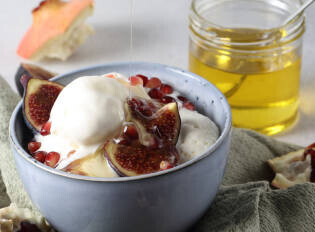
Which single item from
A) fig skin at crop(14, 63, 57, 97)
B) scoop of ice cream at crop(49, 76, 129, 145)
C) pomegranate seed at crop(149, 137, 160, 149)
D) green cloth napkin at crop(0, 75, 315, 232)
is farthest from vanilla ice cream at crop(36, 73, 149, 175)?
fig skin at crop(14, 63, 57, 97)

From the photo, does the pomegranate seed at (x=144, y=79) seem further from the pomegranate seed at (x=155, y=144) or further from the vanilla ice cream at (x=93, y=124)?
the pomegranate seed at (x=155, y=144)

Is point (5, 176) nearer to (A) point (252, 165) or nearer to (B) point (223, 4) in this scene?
(A) point (252, 165)

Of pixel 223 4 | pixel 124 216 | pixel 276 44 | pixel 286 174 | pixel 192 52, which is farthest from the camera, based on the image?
pixel 223 4

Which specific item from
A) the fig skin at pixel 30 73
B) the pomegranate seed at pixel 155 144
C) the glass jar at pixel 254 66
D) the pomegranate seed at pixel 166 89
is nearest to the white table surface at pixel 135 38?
the glass jar at pixel 254 66

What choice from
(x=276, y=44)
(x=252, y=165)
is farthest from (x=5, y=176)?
(x=276, y=44)

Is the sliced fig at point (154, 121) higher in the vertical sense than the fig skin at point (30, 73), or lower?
higher
